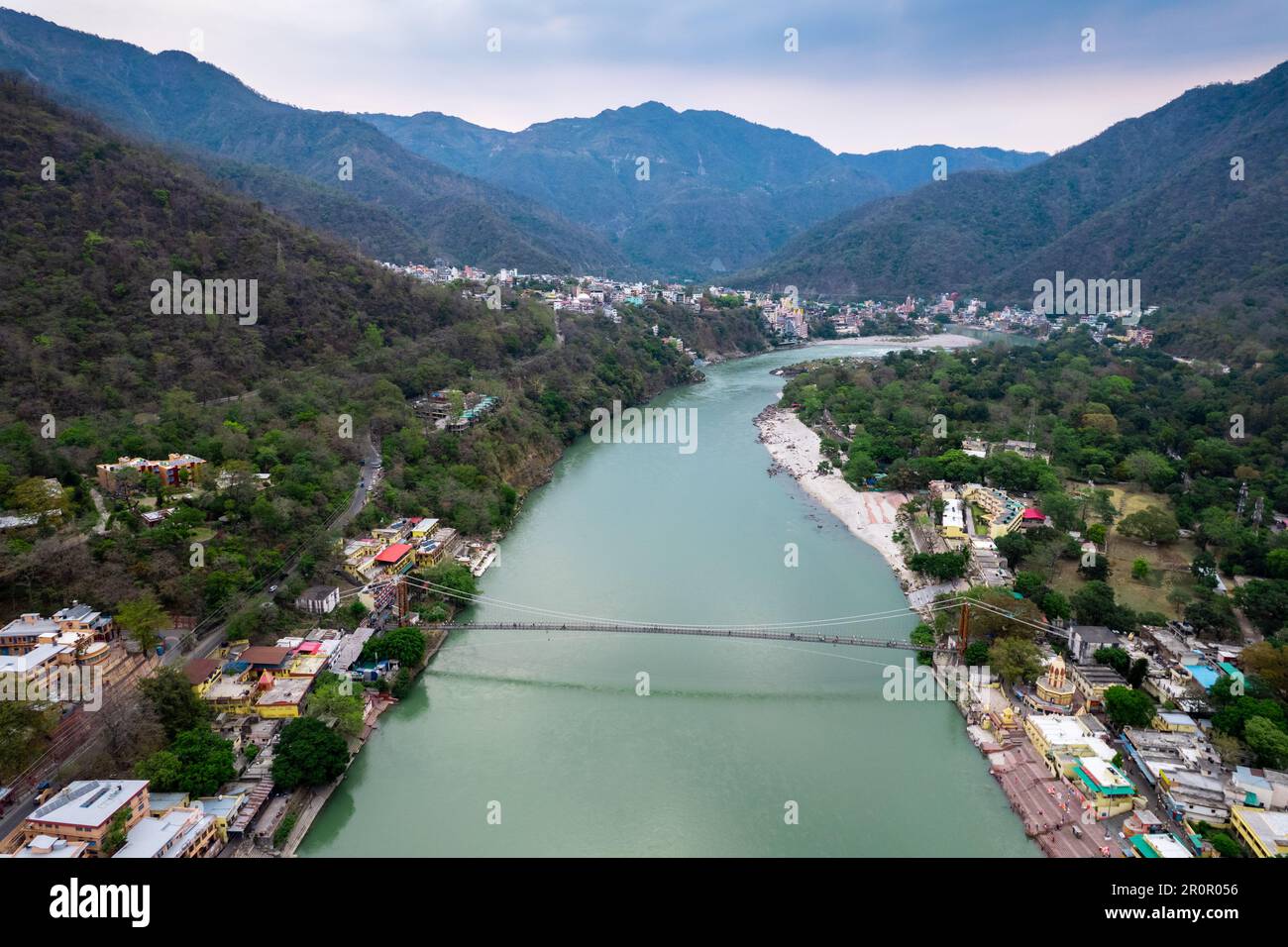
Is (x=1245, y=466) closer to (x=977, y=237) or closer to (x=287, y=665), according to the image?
(x=287, y=665)

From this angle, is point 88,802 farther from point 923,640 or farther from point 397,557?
point 923,640

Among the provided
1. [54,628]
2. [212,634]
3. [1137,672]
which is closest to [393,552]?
[212,634]

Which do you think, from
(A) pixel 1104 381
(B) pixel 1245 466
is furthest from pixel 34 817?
(A) pixel 1104 381

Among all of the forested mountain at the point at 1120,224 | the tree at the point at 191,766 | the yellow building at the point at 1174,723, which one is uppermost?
the forested mountain at the point at 1120,224

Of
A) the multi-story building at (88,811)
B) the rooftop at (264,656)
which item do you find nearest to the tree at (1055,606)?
the rooftop at (264,656)

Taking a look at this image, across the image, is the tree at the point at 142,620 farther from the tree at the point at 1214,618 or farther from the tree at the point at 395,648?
the tree at the point at 1214,618

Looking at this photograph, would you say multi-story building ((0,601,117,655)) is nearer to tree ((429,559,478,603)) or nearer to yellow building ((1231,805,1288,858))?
tree ((429,559,478,603))

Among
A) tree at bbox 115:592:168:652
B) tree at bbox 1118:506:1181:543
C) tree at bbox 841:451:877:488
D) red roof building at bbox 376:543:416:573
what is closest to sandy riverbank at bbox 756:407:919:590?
tree at bbox 841:451:877:488
